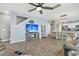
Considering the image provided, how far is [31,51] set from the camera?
1.79 meters

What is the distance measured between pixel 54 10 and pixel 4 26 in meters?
1.01

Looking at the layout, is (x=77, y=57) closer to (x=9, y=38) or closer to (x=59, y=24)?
(x=59, y=24)

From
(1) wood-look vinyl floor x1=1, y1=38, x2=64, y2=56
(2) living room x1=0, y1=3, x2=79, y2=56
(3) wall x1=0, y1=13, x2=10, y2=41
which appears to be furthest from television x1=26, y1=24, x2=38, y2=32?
(3) wall x1=0, y1=13, x2=10, y2=41

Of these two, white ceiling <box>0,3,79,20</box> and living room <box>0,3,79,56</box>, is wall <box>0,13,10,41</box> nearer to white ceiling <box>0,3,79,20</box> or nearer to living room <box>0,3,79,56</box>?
living room <box>0,3,79,56</box>

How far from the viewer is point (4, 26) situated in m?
1.80

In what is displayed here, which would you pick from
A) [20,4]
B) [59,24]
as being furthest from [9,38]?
[59,24]

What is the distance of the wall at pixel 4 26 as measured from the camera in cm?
176

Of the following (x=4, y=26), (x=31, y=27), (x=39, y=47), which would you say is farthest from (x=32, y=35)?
(x=4, y=26)

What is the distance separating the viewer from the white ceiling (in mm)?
1702

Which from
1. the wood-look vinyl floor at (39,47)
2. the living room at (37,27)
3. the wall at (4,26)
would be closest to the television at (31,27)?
the living room at (37,27)

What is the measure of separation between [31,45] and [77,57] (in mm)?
889

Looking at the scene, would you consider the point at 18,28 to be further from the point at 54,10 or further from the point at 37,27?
the point at 54,10

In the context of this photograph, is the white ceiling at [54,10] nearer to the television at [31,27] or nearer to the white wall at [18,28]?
the white wall at [18,28]

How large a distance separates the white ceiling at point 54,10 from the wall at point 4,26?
0.44 ft
